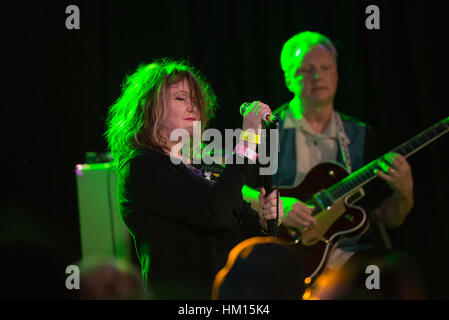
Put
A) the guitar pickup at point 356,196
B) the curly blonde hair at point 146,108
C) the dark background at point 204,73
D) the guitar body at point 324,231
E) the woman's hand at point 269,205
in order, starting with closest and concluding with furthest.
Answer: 1. the woman's hand at point 269,205
2. the curly blonde hair at point 146,108
3. the guitar body at point 324,231
4. the guitar pickup at point 356,196
5. the dark background at point 204,73

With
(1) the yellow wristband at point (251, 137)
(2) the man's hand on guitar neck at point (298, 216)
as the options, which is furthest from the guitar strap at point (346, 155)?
(1) the yellow wristband at point (251, 137)

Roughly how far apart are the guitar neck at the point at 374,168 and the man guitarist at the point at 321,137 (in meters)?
0.08

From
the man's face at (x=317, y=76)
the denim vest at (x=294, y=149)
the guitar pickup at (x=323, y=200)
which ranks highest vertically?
the man's face at (x=317, y=76)

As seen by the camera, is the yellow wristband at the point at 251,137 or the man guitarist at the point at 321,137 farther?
the man guitarist at the point at 321,137

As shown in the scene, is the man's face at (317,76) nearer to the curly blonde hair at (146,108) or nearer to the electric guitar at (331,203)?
the electric guitar at (331,203)

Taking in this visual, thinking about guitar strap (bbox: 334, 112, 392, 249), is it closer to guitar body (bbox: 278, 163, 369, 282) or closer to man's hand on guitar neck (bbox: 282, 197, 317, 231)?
guitar body (bbox: 278, 163, 369, 282)

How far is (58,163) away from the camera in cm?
268

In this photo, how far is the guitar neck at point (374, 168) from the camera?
91.1 inches

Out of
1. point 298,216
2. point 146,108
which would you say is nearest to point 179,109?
point 146,108

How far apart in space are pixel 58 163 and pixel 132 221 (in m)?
1.36

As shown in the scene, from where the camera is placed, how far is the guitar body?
2.22 m

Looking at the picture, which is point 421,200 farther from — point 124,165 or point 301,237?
point 124,165

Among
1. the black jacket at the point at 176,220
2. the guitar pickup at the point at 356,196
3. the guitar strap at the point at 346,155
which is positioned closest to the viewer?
the black jacket at the point at 176,220

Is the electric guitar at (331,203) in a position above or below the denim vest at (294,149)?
below
